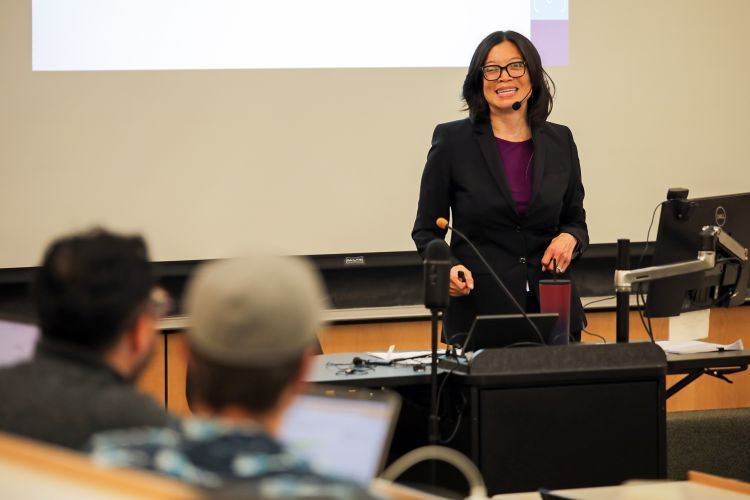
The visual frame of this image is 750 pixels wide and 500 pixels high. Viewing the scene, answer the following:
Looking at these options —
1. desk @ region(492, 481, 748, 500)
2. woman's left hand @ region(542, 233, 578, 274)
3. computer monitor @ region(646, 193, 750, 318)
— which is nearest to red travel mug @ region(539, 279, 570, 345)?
woman's left hand @ region(542, 233, 578, 274)

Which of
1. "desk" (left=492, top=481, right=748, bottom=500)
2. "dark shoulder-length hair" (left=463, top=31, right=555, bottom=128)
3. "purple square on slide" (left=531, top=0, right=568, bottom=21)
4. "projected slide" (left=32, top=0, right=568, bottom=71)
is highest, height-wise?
"purple square on slide" (left=531, top=0, right=568, bottom=21)

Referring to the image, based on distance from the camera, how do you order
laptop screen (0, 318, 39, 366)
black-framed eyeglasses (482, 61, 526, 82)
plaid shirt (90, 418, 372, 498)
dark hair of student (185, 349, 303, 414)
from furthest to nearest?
black-framed eyeglasses (482, 61, 526, 82) < laptop screen (0, 318, 39, 366) < dark hair of student (185, 349, 303, 414) < plaid shirt (90, 418, 372, 498)

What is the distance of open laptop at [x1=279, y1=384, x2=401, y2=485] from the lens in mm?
1512

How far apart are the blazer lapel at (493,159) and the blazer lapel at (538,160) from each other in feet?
0.24

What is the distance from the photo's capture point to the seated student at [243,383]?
97 centimetres

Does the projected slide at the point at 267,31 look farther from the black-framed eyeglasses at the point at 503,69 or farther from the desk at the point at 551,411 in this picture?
the desk at the point at 551,411

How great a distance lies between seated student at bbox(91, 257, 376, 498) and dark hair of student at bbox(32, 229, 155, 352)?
30cm

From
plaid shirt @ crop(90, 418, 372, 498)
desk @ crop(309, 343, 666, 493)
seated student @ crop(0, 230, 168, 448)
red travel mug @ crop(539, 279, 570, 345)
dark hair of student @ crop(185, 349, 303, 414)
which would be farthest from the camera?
red travel mug @ crop(539, 279, 570, 345)

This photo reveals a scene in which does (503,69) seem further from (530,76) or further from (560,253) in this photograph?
(560,253)

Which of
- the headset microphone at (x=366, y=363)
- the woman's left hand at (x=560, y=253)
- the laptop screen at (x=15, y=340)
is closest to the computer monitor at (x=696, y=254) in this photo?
the woman's left hand at (x=560, y=253)

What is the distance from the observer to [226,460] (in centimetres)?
98

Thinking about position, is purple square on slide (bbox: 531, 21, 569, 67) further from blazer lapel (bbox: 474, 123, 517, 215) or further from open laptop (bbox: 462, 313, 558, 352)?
open laptop (bbox: 462, 313, 558, 352)

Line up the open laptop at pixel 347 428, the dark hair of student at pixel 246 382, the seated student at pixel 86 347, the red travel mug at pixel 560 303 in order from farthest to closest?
1. the red travel mug at pixel 560 303
2. the open laptop at pixel 347 428
3. the seated student at pixel 86 347
4. the dark hair of student at pixel 246 382

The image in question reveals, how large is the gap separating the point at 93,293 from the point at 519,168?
1.99 meters
